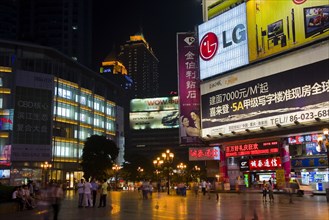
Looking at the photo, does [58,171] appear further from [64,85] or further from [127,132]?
[127,132]

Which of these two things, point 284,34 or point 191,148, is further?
point 191,148

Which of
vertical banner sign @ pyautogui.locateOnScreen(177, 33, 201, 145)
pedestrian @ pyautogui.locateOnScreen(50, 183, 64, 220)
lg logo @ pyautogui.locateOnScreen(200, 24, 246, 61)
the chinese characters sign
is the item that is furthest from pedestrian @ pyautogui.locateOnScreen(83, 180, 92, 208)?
vertical banner sign @ pyautogui.locateOnScreen(177, 33, 201, 145)

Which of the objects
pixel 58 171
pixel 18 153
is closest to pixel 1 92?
pixel 18 153

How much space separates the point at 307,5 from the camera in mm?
38094

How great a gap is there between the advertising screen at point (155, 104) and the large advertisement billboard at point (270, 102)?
90283 millimetres

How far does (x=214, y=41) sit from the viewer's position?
162 feet

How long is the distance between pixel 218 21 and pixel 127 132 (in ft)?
408

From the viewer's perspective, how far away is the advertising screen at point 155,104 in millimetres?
140625

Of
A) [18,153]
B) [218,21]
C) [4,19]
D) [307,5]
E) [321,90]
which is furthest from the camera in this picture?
[4,19]

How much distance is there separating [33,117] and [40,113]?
1.65m

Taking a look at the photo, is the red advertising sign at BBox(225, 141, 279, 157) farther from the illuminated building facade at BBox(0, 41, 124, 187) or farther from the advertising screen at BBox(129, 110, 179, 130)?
the advertising screen at BBox(129, 110, 179, 130)

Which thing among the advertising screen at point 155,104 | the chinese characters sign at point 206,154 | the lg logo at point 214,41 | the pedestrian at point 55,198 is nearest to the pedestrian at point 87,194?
the pedestrian at point 55,198

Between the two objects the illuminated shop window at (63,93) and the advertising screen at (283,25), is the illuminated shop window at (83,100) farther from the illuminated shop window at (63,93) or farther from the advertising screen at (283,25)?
the advertising screen at (283,25)

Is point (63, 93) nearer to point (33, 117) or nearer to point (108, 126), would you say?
point (33, 117)
